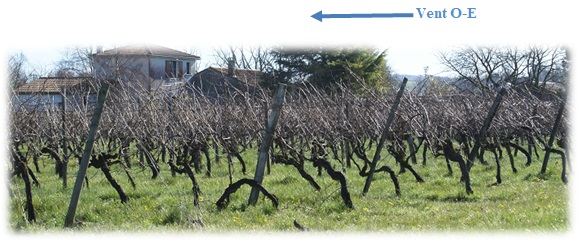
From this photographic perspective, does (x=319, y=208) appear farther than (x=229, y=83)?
No

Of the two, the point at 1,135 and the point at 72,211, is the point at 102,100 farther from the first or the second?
the point at 1,135

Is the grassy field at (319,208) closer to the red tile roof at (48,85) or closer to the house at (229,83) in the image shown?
the red tile roof at (48,85)

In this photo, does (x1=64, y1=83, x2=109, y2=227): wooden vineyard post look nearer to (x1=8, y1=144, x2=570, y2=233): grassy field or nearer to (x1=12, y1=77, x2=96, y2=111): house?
(x1=8, y1=144, x2=570, y2=233): grassy field

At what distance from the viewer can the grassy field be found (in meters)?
5.63

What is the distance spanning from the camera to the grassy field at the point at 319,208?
5.63m

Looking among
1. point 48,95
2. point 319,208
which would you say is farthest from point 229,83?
point 319,208

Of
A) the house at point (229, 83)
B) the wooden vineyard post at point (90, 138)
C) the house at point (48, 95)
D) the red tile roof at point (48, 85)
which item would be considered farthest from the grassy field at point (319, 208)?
the house at point (229, 83)

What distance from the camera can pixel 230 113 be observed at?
476 inches

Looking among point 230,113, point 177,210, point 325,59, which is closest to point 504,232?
point 177,210

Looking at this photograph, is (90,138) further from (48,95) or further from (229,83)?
(229,83)

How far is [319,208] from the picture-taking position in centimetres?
657

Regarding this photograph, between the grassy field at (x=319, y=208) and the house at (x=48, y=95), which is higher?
the house at (x=48, y=95)

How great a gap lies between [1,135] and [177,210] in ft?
6.82

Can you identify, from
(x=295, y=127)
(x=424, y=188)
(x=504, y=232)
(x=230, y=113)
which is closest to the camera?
(x=504, y=232)
